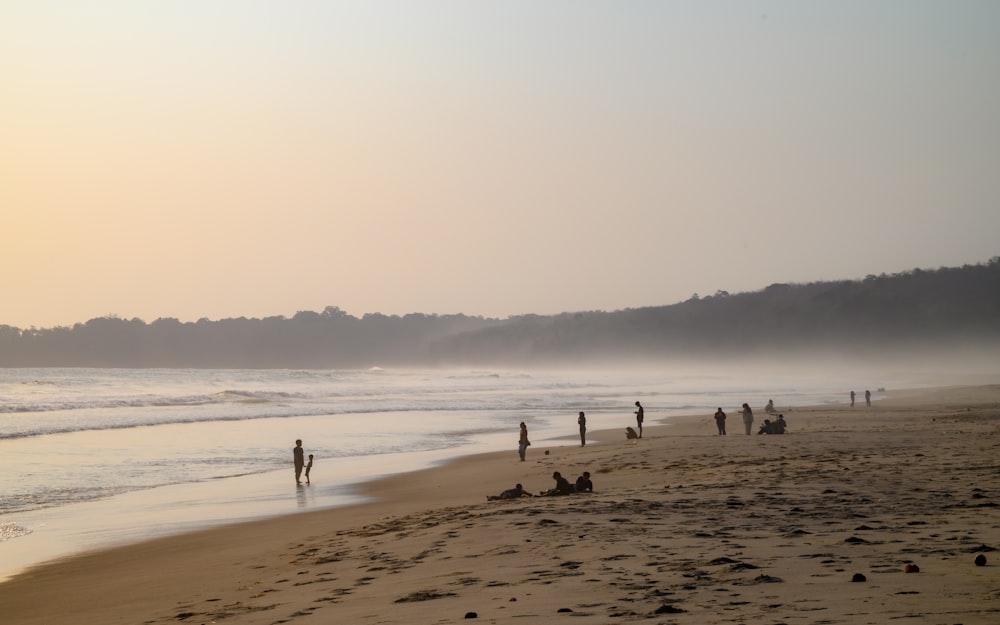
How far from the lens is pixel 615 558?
8.52 metres

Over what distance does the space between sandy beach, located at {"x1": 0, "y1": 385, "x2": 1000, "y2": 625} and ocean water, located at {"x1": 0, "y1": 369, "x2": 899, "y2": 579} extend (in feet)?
7.31

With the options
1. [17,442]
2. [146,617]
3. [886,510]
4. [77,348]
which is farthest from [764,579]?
[77,348]

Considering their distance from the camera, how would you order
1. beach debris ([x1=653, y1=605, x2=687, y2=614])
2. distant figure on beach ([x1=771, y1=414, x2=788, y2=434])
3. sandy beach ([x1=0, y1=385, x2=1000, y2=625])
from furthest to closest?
1. distant figure on beach ([x1=771, y1=414, x2=788, y2=434])
2. sandy beach ([x1=0, y1=385, x2=1000, y2=625])
3. beach debris ([x1=653, y1=605, x2=687, y2=614])

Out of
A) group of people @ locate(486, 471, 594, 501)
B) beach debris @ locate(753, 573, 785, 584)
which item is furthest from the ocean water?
beach debris @ locate(753, 573, 785, 584)

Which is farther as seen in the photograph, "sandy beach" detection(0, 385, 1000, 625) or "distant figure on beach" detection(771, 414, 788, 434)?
"distant figure on beach" detection(771, 414, 788, 434)

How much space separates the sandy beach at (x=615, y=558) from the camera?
→ 6598mm

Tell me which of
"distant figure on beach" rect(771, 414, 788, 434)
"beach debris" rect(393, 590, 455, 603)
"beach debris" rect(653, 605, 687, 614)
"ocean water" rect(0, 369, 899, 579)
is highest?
"beach debris" rect(653, 605, 687, 614)

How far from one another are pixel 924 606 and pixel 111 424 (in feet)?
129

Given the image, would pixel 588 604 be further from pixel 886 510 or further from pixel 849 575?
pixel 886 510

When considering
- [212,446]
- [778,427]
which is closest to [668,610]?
[778,427]

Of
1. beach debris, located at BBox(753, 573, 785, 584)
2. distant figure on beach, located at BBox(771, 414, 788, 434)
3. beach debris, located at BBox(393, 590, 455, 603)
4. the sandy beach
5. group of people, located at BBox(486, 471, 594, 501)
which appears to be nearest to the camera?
the sandy beach

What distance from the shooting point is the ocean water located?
54.1 ft

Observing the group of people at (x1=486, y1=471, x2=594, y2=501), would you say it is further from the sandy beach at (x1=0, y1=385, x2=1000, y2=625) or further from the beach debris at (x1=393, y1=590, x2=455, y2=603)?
the beach debris at (x1=393, y1=590, x2=455, y2=603)

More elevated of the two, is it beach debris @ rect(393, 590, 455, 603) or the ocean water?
beach debris @ rect(393, 590, 455, 603)
